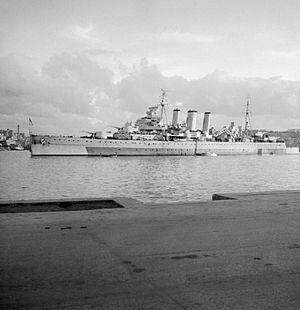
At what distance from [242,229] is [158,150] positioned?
6608cm

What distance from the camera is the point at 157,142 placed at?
2761 inches

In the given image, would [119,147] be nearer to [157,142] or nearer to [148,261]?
[157,142]

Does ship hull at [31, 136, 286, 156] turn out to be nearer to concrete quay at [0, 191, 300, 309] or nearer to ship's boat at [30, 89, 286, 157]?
ship's boat at [30, 89, 286, 157]

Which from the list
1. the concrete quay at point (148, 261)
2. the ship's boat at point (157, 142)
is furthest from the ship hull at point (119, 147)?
the concrete quay at point (148, 261)

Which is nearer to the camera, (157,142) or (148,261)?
(148,261)

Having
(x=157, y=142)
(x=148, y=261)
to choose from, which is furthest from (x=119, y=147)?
(x=148, y=261)

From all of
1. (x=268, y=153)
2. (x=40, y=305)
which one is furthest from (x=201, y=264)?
(x=268, y=153)

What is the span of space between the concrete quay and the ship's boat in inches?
2367

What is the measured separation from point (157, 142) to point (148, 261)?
67.3 m

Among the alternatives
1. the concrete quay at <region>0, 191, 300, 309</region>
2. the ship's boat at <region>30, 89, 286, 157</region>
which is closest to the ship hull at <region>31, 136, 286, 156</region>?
the ship's boat at <region>30, 89, 286, 157</region>

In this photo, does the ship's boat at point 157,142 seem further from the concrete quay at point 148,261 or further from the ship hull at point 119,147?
the concrete quay at point 148,261

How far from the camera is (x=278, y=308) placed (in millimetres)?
2072

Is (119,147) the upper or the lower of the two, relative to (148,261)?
lower

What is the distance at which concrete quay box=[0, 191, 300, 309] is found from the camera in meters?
2.17
